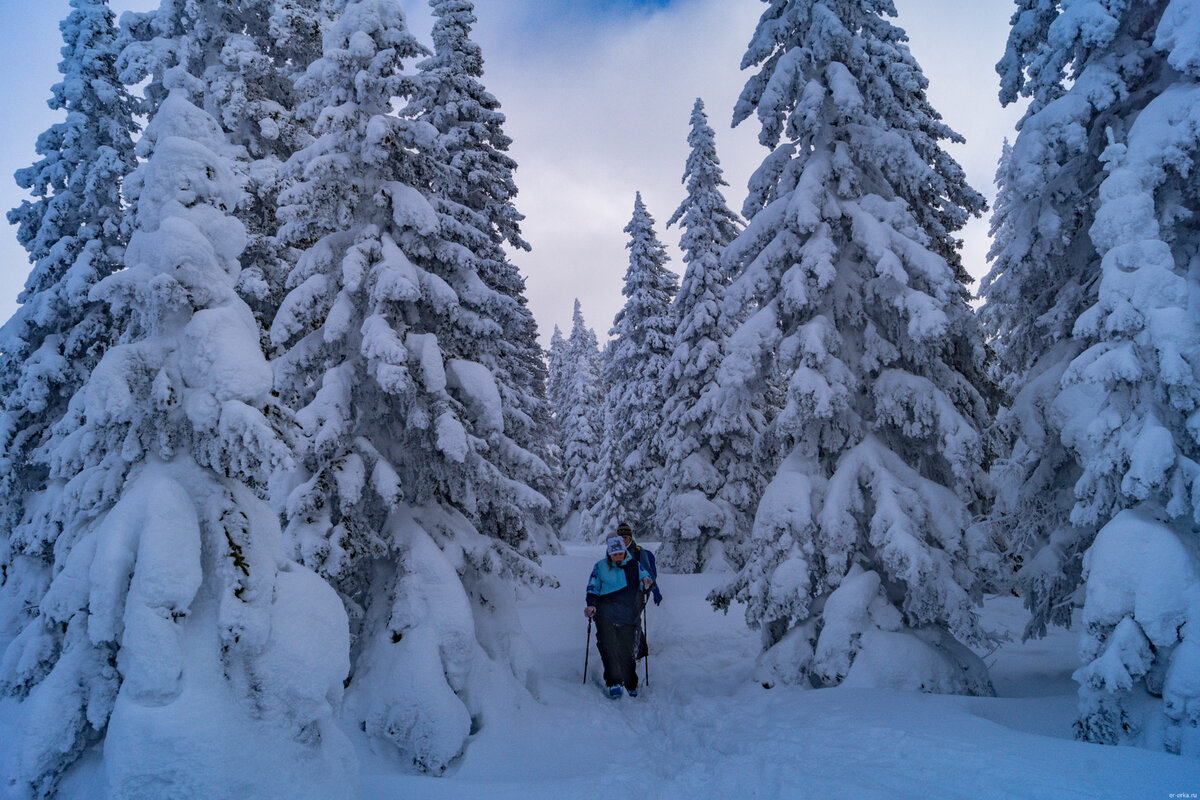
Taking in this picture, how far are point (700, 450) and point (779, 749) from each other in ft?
48.8

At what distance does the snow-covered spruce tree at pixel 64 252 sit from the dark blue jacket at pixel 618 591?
10921 millimetres

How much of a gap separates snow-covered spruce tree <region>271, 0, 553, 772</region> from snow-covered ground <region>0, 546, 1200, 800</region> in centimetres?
77

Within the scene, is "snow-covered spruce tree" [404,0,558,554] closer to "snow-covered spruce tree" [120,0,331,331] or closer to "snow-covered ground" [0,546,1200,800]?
"snow-covered spruce tree" [120,0,331,331]

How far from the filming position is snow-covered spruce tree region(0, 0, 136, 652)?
42.9 ft

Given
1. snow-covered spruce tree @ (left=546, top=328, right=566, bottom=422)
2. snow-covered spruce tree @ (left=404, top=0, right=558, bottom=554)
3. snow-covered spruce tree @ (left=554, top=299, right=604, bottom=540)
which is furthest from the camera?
snow-covered spruce tree @ (left=546, top=328, right=566, bottom=422)

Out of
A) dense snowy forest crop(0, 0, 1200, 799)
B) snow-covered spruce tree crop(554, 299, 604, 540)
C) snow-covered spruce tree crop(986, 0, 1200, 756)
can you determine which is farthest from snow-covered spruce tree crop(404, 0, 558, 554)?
snow-covered spruce tree crop(554, 299, 604, 540)

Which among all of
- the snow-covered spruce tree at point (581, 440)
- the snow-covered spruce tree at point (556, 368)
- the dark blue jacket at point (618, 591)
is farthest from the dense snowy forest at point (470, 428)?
the snow-covered spruce tree at point (556, 368)

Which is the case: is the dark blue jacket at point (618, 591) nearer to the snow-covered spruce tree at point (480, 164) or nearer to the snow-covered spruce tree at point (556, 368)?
the snow-covered spruce tree at point (480, 164)

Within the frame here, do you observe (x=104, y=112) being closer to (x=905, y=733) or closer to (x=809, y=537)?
(x=809, y=537)

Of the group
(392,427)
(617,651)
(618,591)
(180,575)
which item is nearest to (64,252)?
(392,427)

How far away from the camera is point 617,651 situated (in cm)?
962

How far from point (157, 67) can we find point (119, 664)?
37.6 ft

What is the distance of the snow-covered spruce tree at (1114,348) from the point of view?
5781 mm

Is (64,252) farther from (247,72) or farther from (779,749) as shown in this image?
(779,749)
